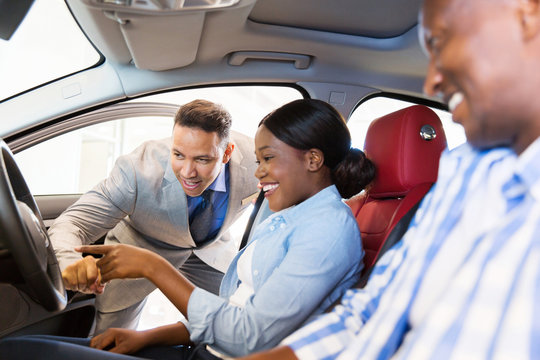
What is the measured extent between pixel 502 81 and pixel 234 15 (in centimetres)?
125

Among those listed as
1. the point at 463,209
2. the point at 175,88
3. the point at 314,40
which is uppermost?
the point at 314,40

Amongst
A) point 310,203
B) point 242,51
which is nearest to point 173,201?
point 242,51

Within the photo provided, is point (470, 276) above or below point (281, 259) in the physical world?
above

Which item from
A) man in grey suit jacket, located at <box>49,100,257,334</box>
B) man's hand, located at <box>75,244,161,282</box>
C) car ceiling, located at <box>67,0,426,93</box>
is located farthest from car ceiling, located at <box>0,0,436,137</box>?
man's hand, located at <box>75,244,161,282</box>

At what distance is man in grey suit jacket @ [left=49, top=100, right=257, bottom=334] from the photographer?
1.93 m

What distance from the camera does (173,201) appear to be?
2070mm

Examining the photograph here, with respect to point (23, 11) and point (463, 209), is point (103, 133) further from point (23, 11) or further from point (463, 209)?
point (463, 209)

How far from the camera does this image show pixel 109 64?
6.39ft

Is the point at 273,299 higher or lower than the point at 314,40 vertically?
lower

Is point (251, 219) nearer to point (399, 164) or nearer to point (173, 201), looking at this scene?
point (173, 201)

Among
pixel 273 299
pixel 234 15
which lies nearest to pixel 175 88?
pixel 234 15

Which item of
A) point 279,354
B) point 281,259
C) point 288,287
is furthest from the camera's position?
point 281,259

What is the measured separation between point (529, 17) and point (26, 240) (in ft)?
3.10

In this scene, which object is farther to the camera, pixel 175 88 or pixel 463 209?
pixel 175 88
